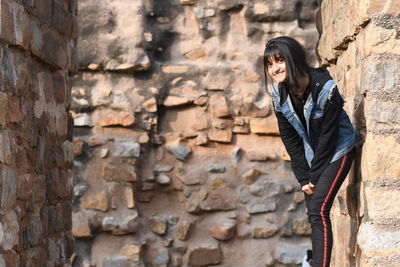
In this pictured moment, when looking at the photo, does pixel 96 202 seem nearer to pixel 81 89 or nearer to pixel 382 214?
pixel 81 89

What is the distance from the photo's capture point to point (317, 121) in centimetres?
347

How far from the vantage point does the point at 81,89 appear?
235 inches

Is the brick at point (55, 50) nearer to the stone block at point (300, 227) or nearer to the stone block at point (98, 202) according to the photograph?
the stone block at point (98, 202)

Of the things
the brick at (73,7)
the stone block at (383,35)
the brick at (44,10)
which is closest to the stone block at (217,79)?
the brick at (73,7)

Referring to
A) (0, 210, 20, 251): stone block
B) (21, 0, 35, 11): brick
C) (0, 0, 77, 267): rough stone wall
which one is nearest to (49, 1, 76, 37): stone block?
(0, 0, 77, 267): rough stone wall

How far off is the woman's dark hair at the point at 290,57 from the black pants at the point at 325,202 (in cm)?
40

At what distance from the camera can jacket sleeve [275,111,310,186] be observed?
145 inches

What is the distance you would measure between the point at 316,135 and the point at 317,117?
5.3 inches

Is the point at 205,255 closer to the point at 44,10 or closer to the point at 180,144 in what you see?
the point at 180,144

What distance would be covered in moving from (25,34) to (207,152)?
2694mm

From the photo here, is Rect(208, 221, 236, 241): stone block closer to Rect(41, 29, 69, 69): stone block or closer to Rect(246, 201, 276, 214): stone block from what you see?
Rect(246, 201, 276, 214): stone block

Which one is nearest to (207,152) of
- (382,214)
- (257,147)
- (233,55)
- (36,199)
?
(257,147)

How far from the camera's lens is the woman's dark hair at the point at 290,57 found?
3.44 m

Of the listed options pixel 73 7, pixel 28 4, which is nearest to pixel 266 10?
pixel 73 7
